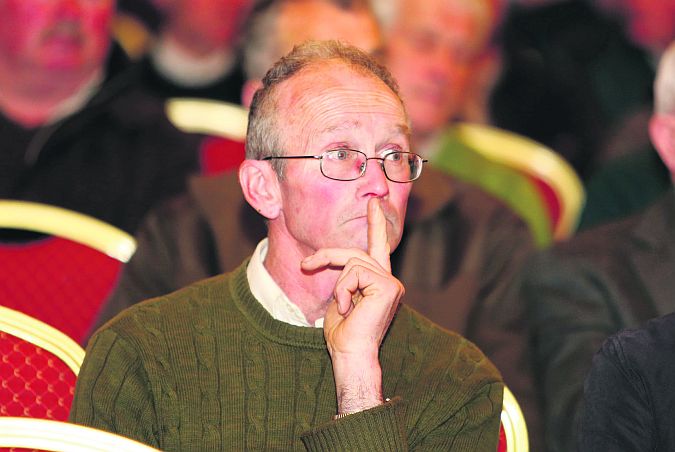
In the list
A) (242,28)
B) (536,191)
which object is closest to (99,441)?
(536,191)

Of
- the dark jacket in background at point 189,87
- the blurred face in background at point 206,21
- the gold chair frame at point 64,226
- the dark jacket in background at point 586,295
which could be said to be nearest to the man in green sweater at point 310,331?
the gold chair frame at point 64,226

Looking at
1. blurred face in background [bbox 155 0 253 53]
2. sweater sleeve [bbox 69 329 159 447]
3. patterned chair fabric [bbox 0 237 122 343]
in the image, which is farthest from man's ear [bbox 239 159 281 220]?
blurred face in background [bbox 155 0 253 53]

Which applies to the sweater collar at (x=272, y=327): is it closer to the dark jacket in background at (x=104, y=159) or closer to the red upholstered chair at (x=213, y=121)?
the dark jacket in background at (x=104, y=159)

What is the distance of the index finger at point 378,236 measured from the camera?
1.70 m

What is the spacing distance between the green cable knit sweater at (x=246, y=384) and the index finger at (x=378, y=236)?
17 cm

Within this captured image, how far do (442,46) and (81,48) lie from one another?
3.99 ft

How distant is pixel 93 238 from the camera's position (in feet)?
7.22

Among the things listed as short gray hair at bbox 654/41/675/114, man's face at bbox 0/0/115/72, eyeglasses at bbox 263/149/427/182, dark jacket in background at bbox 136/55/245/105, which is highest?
dark jacket in background at bbox 136/55/245/105

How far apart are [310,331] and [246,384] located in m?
0.13

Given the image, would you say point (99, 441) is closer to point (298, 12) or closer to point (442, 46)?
point (298, 12)

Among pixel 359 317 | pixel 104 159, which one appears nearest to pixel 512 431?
pixel 359 317

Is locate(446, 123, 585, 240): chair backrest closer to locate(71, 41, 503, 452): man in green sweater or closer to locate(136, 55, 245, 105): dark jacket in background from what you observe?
locate(136, 55, 245, 105): dark jacket in background

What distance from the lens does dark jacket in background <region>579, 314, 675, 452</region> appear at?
160 cm

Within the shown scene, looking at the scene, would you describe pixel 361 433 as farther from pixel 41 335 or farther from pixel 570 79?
pixel 570 79
